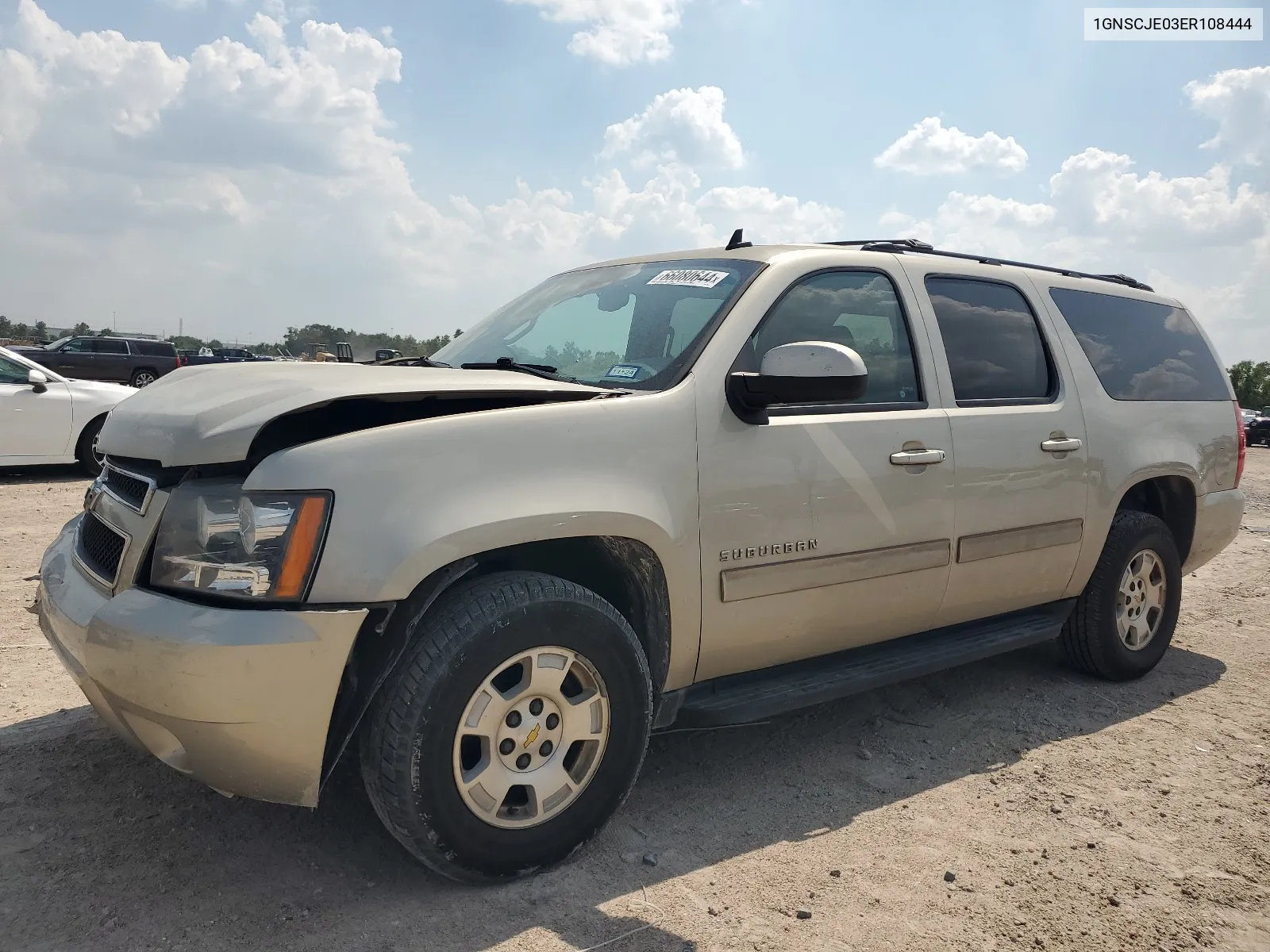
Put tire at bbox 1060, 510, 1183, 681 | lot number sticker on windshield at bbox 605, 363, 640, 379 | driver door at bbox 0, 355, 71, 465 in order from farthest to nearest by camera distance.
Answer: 1. driver door at bbox 0, 355, 71, 465
2. tire at bbox 1060, 510, 1183, 681
3. lot number sticker on windshield at bbox 605, 363, 640, 379

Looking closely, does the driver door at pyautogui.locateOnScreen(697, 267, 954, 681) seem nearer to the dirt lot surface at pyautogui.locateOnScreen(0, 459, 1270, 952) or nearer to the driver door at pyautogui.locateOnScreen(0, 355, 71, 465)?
the dirt lot surface at pyautogui.locateOnScreen(0, 459, 1270, 952)

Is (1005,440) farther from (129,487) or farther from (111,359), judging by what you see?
(111,359)

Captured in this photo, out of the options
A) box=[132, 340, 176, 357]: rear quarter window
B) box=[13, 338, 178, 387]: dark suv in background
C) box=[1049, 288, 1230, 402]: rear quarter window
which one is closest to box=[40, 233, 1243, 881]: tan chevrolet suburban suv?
box=[1049, 288, 1230, 402]: rear quarter window

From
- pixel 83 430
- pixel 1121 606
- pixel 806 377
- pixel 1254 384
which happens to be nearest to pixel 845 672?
pixel 806 377

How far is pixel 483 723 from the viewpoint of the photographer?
2510mm

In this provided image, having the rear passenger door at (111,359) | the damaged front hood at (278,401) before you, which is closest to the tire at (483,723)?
the damaged front hood at (278,401)

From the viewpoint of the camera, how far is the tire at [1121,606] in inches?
173

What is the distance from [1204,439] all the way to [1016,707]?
1.79 metres

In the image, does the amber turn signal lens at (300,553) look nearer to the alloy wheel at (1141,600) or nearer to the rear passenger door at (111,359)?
the alloy wheel at (1141,600)

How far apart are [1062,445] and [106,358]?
29.7 meters

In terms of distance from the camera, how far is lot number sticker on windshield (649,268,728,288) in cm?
334

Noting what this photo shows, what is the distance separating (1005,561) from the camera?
3.84 meters

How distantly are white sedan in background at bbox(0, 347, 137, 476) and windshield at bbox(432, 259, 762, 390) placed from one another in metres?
7.14

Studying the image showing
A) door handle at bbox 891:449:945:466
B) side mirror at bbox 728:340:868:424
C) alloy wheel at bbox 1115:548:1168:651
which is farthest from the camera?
alloy wheel at bbox 1115:548:1168:651
